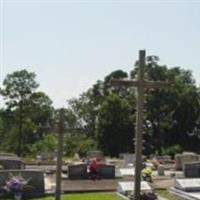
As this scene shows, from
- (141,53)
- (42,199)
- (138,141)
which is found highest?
(141,53)

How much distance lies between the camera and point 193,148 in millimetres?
69312

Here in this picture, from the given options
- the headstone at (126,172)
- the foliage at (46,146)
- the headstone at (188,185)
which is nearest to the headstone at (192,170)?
the headstone at (126,172)

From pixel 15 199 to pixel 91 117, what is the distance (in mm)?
60502

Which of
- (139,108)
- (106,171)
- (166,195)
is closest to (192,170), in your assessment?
(106,171)

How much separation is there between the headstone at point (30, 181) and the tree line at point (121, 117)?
34481mm

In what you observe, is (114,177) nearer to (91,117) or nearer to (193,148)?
(193,148)

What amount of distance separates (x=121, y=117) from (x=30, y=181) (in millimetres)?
37329

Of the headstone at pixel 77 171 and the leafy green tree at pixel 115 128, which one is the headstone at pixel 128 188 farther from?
the leafy green tree at pixel 115 128

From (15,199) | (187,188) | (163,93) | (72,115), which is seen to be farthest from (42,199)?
(72,115)

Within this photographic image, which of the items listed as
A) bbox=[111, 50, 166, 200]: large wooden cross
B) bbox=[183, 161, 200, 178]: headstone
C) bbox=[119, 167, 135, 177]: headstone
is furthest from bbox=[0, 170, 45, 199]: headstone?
bbox=[119, 167, 135, 177]: headstone

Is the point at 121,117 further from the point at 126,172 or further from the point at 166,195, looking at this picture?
the point at 166,195

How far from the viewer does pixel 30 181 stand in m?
22.9

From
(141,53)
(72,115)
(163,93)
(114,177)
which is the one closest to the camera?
(141,53)

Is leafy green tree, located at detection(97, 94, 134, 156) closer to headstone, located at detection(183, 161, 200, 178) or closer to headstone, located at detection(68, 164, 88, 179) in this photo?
headstone, located at detection(68, 164, 88, 179)
